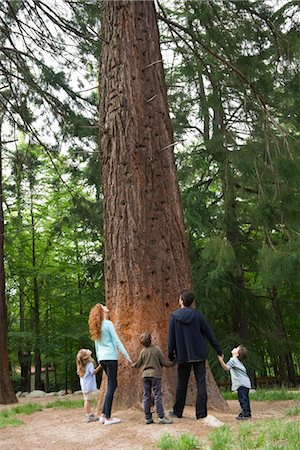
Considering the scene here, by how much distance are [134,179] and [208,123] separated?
774 centimetres

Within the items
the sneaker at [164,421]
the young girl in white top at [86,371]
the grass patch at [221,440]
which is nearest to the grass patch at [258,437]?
the grass patch at [221,440]

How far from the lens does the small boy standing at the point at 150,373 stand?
4.87 metres

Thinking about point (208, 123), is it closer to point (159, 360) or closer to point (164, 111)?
point (164, 111)

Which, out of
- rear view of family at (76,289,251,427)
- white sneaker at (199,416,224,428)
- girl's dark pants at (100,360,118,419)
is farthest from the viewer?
girl's dark pants at (100,360,118,419)

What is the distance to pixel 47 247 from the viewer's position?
772 inches

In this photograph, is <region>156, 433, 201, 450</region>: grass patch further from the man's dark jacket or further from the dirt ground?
the man's dark jacket

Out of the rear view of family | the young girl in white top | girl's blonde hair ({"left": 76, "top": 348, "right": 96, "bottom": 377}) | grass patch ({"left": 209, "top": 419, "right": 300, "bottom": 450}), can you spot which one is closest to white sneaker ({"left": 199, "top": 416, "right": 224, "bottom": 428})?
the rear view of family

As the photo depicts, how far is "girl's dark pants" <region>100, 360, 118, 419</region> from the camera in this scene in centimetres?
505

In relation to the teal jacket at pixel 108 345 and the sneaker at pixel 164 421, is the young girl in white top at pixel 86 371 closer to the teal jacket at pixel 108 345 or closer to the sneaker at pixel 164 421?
the teal jacket at pixel 108 345

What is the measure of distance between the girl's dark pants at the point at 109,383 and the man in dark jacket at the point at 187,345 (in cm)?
67

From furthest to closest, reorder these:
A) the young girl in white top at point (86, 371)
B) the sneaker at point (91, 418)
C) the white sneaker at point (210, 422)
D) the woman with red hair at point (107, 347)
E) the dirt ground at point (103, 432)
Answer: the young girl in white top at point (86, 371)
the sneaker at point (91, 418)
the woman with red hair at point (107, 347)
the white sneaker at point (210, 422)
the dirt ground at point (103, 432)

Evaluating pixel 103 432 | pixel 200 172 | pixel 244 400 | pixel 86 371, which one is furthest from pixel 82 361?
pixel 200 172

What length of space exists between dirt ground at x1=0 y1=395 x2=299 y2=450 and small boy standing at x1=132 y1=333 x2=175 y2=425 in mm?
150

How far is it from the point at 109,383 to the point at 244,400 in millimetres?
1452
